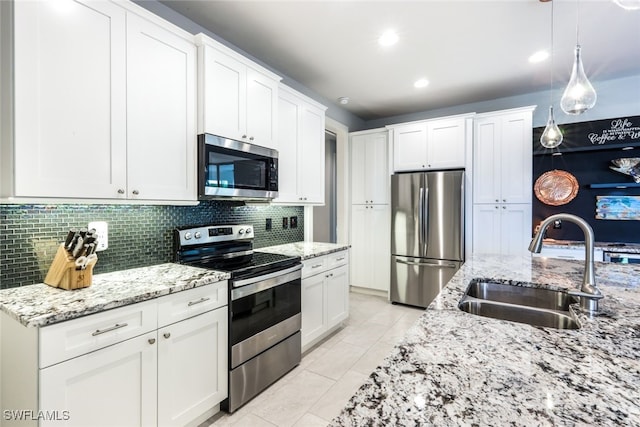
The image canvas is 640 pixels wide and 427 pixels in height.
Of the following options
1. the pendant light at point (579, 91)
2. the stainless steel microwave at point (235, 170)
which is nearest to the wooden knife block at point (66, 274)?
the stainless steel microwave at point (235, 170)

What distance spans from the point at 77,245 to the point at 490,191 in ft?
12.5

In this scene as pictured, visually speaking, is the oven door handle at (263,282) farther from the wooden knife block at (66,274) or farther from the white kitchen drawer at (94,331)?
the wooden knife block at (66,274)

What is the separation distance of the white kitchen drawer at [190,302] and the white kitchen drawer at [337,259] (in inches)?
48.1

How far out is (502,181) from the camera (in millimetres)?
3430

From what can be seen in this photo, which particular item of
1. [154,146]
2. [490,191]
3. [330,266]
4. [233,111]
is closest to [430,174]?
[490,191]

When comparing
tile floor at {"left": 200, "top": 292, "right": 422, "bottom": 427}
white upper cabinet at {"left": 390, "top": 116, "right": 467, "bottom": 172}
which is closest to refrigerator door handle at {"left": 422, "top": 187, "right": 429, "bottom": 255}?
white upper cabinet at {"left": 390, "top": 116, "right": 467, "bottom": 172}

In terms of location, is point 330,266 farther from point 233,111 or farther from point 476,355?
point 476,355

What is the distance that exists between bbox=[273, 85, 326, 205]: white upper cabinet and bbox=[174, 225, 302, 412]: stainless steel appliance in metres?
0.66

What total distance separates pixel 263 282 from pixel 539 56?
3207 millimetres

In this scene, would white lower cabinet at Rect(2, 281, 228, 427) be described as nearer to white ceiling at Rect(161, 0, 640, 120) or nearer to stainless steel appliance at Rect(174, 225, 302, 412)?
stainless steel appliance at Rect(174, 225, 302, 412)

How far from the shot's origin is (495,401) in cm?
60

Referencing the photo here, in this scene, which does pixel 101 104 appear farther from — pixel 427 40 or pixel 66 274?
pixel 427 40

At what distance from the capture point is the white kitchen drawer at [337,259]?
111 inches

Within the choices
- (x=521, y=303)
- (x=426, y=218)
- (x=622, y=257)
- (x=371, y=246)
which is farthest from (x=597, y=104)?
(x=521, y=303)
